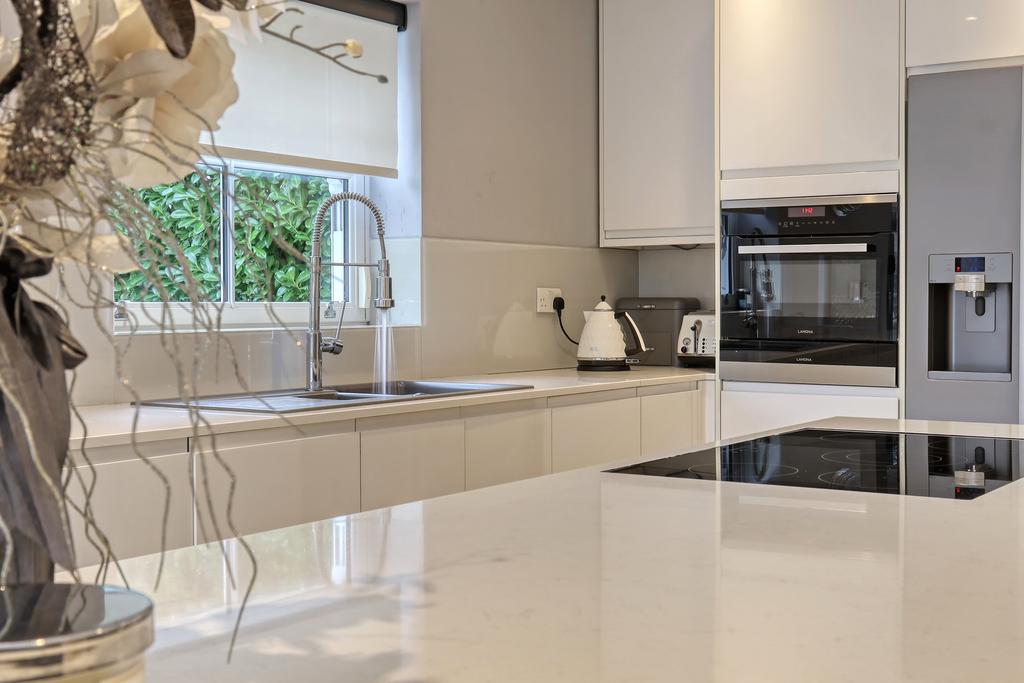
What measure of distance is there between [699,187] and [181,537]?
247 cm

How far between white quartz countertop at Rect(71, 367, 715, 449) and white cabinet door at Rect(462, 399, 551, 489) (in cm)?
4

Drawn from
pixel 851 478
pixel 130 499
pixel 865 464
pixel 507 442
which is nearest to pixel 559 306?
pixel 507 442

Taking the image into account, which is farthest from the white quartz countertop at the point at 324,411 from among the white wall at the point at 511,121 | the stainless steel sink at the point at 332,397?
the white wall at the point at 511,121

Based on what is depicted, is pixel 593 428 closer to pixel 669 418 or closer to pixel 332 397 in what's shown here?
pixel 669 418

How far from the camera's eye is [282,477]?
229cm

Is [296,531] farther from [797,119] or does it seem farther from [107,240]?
[797,119]

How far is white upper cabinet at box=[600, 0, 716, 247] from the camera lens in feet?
13.2

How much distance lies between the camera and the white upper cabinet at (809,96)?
11.6ft

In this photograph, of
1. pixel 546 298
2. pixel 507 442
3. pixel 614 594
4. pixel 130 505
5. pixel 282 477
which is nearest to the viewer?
pixel 614 594

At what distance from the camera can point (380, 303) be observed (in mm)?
3076

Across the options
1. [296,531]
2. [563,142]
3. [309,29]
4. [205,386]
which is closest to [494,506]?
[296,531]

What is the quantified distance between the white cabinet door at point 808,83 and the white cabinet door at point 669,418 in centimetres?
77

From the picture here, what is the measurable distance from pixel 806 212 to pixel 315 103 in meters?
1.61

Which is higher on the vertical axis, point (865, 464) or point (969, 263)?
point (969, 263)
